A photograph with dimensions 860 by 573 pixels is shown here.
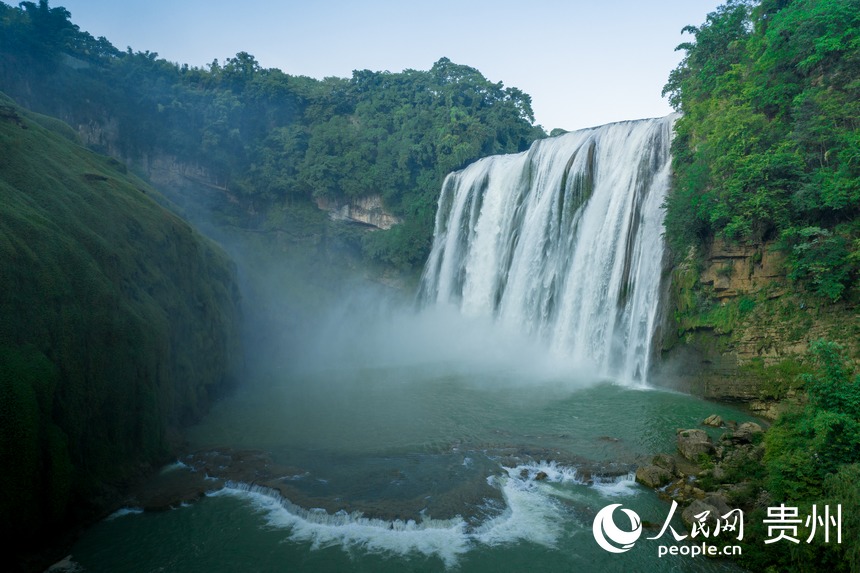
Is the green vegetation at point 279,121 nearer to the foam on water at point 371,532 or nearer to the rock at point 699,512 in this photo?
the foam on water at point 371,532

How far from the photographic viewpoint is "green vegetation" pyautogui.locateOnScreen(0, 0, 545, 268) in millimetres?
34812

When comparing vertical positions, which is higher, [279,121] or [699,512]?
[279,121]

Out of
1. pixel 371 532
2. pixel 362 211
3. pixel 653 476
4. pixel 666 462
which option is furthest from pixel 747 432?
pixel 362 211

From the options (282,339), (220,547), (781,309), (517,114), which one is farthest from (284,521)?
(517,114)

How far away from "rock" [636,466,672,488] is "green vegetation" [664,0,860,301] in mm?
7734

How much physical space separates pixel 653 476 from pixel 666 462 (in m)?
0.73

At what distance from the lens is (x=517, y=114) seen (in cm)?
4238

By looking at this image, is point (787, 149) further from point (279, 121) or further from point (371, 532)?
point (279, 121)

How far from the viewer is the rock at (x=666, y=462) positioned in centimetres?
1163

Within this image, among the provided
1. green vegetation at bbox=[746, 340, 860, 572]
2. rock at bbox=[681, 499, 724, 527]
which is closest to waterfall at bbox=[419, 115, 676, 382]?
rock at bbox=[681, 499, 724, 527]

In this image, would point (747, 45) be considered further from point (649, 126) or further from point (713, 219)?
point (713, 219)

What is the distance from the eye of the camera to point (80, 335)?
35.2 feet

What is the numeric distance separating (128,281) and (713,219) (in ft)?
59.4

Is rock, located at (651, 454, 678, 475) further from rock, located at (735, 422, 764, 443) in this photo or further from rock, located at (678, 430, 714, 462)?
rock, located at (735, 422, 764, 443)
